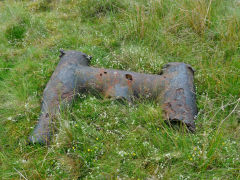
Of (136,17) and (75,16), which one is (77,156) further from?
(75,16)

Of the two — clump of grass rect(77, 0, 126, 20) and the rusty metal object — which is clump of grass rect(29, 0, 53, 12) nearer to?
clump of grass rect(77, 0, 126, 20)

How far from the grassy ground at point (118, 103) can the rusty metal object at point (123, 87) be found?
148 mm

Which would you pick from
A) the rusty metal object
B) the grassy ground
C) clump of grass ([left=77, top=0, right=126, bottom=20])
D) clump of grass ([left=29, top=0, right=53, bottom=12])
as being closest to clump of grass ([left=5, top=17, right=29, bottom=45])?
the grassy ground

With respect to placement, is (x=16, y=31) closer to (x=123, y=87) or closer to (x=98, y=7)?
(x=98, y=7)

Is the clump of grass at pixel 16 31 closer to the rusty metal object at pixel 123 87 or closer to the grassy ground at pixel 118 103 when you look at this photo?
the grassy ground at pixel 118 103

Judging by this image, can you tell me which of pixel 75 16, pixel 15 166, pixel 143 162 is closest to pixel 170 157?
pixel 143 162

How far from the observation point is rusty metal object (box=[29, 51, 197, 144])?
9.25 feet

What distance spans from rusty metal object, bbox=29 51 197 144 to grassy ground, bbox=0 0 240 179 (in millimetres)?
148

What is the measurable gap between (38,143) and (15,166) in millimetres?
327

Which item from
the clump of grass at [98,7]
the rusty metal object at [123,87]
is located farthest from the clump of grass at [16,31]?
the rusty metal object at [123,87]

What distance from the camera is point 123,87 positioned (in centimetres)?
308

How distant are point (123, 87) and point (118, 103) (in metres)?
0.22

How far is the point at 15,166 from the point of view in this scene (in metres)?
2.54

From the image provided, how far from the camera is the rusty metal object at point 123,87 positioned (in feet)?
9.25
